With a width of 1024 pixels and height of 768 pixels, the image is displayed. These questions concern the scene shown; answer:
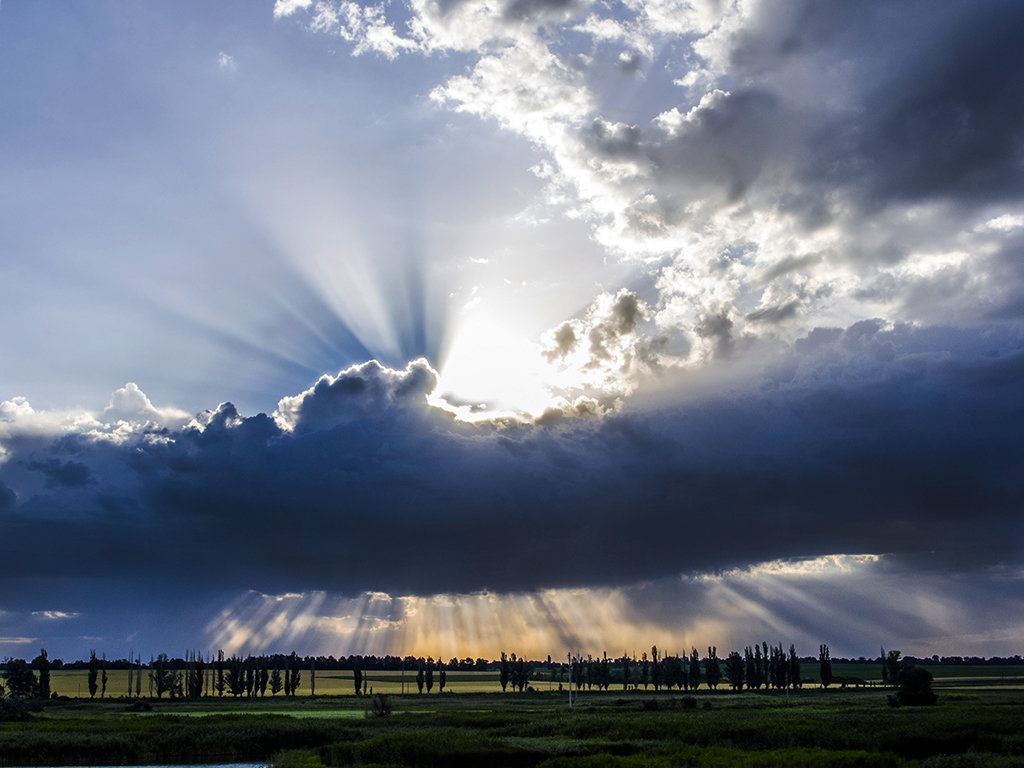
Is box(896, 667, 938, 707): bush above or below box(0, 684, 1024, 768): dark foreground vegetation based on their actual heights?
below

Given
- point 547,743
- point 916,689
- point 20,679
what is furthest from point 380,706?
point 20,679

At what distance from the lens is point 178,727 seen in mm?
74312

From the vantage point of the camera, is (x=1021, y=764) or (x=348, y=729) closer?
(x=1021, y=764)

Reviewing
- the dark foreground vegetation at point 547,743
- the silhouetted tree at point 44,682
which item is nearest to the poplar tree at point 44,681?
the silhouetted tree at point 44,682

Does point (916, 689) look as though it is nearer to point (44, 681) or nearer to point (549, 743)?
point (549, 743)

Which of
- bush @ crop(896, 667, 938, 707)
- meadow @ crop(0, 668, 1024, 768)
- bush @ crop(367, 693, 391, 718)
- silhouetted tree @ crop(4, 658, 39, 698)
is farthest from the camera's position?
silhouetted tree @ crop(4, 658, 39, 698)

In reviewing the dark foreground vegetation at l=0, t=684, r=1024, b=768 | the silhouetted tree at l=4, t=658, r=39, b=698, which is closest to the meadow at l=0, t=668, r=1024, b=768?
the dark foreground vegetation at l=0, t=684, r=1024, b=768

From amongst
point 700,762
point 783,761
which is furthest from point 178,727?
point 783,761

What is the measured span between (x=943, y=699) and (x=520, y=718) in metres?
69.0

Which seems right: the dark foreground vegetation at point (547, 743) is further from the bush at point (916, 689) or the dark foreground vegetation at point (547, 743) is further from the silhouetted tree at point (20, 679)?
the silhouetted tree at point (20, 679)

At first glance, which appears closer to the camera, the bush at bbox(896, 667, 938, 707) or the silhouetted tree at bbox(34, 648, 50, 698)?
the bush at bbox(896, 667, 938, 707)

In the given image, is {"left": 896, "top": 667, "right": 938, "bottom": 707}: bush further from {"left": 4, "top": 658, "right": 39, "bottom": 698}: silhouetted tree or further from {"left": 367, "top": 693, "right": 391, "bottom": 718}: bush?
{"left": 4, "top": 658, "right": 39, "bottom": 698}: silhouetted tree

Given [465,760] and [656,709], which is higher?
[465,760]

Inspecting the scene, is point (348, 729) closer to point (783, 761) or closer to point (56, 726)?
point (56, 726)
